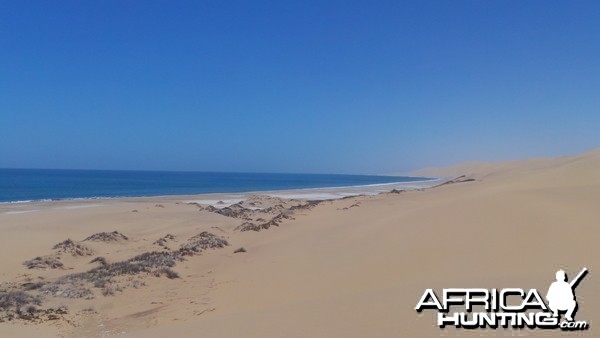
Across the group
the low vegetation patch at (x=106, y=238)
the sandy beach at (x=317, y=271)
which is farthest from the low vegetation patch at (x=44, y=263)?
the low vegetation patch at (x=106, y=238)

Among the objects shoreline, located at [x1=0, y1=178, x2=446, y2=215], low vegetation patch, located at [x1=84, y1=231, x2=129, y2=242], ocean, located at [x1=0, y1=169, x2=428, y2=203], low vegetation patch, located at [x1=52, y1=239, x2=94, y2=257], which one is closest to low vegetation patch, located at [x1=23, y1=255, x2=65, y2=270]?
low vegetation patch, located at [x1=52, y1=239, x2=94, y2=257]

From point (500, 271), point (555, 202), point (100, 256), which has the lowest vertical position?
point (100, 256)

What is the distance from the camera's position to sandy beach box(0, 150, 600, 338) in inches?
229

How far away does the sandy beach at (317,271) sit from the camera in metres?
5.80

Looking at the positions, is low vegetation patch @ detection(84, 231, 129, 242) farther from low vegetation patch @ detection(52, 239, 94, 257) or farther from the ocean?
the ocean

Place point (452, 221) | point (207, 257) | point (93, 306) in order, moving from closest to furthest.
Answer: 1. point (93, 306)
2. point (452, 221)
3. point (207, 257)

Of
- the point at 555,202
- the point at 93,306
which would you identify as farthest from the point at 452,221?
the point at 93,306

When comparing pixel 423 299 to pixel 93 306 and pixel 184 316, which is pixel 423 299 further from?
pixel 93 306

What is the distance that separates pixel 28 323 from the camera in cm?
736

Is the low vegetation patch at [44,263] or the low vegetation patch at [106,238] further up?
the low vegetation patch at [106,238]

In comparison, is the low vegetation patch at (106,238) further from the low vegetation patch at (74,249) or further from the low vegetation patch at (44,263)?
the low vegetation patch at (44,263)

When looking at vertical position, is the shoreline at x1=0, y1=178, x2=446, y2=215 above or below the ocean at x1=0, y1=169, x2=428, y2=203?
below

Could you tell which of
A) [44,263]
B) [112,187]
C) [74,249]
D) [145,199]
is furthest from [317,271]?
[112,187]

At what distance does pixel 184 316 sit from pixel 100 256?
779cm
